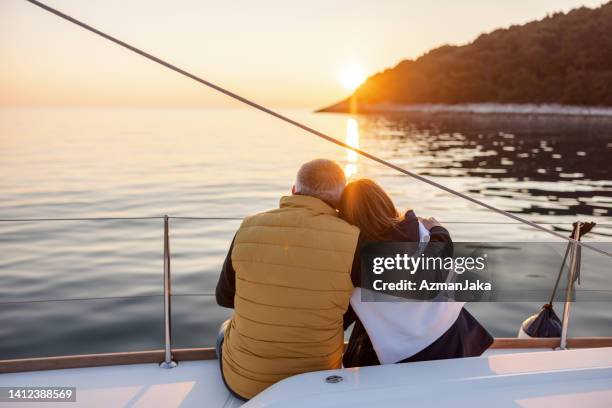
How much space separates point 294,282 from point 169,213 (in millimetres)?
10287

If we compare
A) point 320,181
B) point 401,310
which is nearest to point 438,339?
point 401,310

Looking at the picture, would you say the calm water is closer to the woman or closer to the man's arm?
the man's arm

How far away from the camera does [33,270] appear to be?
6656 millimetres

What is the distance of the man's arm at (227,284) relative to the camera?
2033 millimetres

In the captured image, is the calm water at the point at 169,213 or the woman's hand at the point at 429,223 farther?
the calm water at the point at 169,213

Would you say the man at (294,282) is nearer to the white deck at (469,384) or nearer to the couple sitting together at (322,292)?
the couple sitting together at (322,292)

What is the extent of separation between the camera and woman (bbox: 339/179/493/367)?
1898 millimetres

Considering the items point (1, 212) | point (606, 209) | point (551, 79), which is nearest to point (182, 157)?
point (1, 212)

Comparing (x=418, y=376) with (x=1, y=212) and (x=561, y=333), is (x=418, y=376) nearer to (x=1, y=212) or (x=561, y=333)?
(x=561, y=333)

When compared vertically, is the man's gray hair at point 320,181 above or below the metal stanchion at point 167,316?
above

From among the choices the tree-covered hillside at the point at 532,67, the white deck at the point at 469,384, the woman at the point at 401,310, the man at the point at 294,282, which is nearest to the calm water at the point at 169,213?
the man at the point at 294,282

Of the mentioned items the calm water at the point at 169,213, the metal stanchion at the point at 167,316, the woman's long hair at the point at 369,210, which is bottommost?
the calm water at the point at 169,213

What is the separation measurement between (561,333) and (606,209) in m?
12.0

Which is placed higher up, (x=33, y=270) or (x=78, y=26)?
(x=78, y=26)
